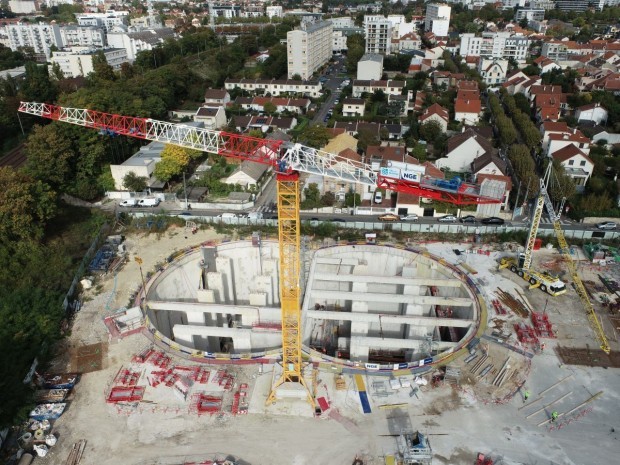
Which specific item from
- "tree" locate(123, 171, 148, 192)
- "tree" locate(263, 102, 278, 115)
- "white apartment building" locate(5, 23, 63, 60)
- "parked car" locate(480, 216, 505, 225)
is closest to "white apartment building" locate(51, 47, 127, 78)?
"white apartment building" locate(5, 23, 63, 60)

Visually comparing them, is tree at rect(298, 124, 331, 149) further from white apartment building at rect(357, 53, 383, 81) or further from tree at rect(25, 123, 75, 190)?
white apartment building at rect(357, 53, 383, 81)

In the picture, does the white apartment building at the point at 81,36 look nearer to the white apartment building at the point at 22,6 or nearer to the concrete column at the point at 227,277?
the white apartment building at the point at 22,6

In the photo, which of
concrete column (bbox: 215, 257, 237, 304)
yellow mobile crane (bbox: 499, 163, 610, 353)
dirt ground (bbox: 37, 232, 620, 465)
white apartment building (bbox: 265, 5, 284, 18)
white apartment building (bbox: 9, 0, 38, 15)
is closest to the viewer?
dirt ground (bbox: 37, 232, 620, 465)

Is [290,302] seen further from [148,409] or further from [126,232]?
[126,232]

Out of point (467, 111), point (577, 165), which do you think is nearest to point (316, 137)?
point (467, 111)

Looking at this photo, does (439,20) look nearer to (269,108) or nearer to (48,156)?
(269,108)

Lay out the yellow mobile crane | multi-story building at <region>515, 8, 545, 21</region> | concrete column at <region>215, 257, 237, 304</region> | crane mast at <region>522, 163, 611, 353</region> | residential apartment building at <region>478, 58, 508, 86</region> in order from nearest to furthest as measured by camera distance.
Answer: crane mast at <region>522, 163, 611, 353</region> → the yellow mobile crane → concrete column at <region>215, 257, 237, 304</region> → residential apartment building at <region>478, 58, 508, 86</region> → multi-story building at <region>515, 8, 545, 21</region>

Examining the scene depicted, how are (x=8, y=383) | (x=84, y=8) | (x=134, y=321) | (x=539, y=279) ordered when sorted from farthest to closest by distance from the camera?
1. (x=84, y=8)
2. (x=539, y=279)
3. (x=134, y=321)
4. (x=8, y=383)

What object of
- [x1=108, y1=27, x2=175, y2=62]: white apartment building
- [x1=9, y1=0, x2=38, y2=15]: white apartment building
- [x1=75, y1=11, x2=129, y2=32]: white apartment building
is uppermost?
[x1=9, y1=0, x2=38, y2=15]: white apartment building

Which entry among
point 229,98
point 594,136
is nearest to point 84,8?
point 229,98
